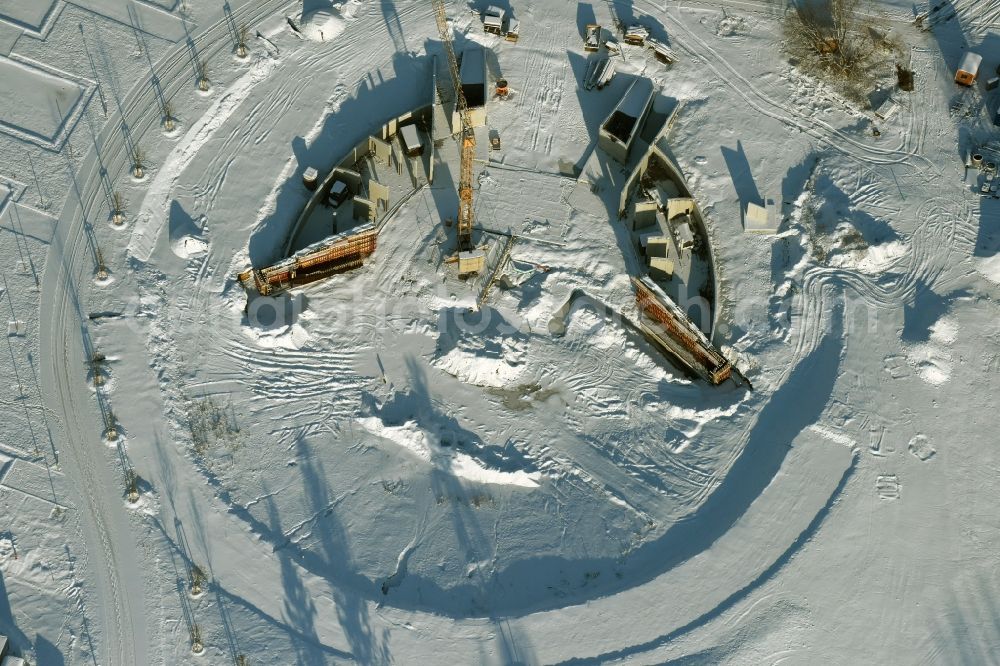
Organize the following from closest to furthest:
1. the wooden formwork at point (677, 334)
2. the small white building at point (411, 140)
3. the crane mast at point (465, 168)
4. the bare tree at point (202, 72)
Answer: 1. the wooden formwork at point (677, 334)
2. the crane mast at point (465, 168)
3. the small white building at point (411, 140)
4. the bare tree at point (202, 72)

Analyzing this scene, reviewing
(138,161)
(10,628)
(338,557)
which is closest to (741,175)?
(338,557)

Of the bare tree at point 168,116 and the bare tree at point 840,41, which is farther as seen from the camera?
the bare tree at point 840,41

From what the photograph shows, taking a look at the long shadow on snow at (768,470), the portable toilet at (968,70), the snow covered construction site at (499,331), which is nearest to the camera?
the long shadow on snow at (768,470)

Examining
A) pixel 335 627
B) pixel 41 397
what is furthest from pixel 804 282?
pixel 41 397

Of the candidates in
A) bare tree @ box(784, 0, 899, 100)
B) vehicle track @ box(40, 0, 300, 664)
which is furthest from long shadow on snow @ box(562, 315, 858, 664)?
vehicle track @ box(40, 0, 300, 664)

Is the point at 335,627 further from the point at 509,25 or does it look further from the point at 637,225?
the point at 509,25

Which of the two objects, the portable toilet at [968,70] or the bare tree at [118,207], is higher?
the portable toilet at [968,70]

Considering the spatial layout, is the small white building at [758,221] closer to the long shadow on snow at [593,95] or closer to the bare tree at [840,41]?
the long shadow on snow at [593,95]

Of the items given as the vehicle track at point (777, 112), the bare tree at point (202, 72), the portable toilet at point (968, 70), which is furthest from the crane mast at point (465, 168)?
the portable toilet at point (968, 70)
